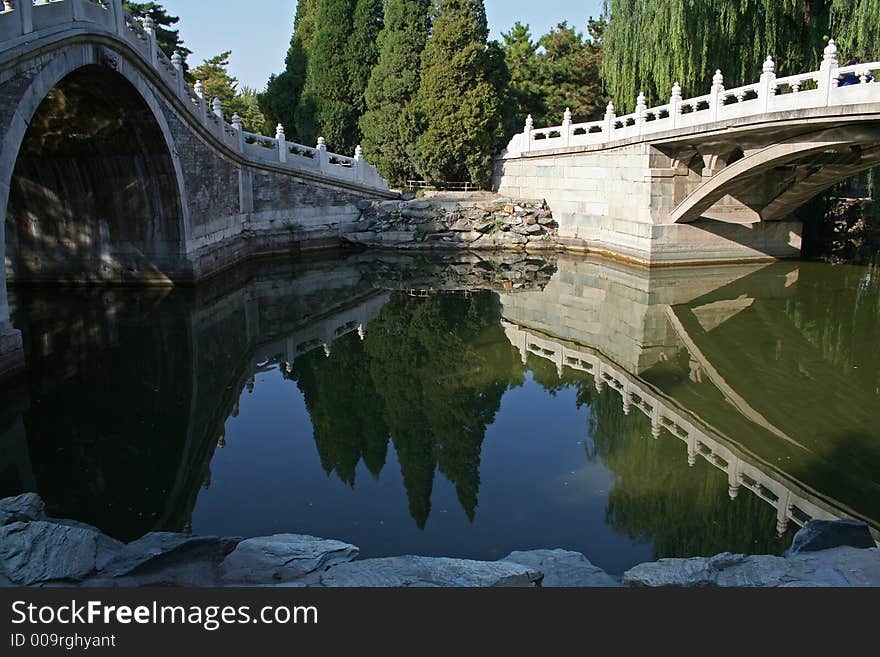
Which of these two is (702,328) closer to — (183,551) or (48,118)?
(183,551)

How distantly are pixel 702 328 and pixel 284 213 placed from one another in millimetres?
9877

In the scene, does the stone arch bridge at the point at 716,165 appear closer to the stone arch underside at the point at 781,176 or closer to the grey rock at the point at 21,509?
the stone arch underside at the point at 781,176

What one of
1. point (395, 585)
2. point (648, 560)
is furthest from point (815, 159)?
point (395, 585)

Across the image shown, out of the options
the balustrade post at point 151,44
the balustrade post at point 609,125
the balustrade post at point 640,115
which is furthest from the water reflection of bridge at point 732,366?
the balustrade post at point 151,44

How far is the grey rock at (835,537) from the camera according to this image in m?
4.20

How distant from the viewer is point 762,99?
39.7 ft

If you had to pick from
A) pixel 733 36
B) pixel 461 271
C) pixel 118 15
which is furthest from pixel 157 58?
pixel 733 36

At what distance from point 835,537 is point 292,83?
857 inches

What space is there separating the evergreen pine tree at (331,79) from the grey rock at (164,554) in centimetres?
1861

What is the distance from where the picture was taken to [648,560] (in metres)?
4.76

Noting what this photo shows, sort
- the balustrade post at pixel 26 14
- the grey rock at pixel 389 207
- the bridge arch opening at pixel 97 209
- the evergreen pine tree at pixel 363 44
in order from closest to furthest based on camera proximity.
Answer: the balustrade post at pixel 26 14, the bridge arch opening at pixel 97 209, the grey rock at pixel 389 207, the evergreen pine tree at pixel 363 44

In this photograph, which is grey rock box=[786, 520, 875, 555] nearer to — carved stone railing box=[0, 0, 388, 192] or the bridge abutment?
carved stone railing box=[0, 0, 388, 192]

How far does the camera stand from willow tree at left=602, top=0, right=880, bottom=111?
14453mm

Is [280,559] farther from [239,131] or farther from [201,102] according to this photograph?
[239,131]
